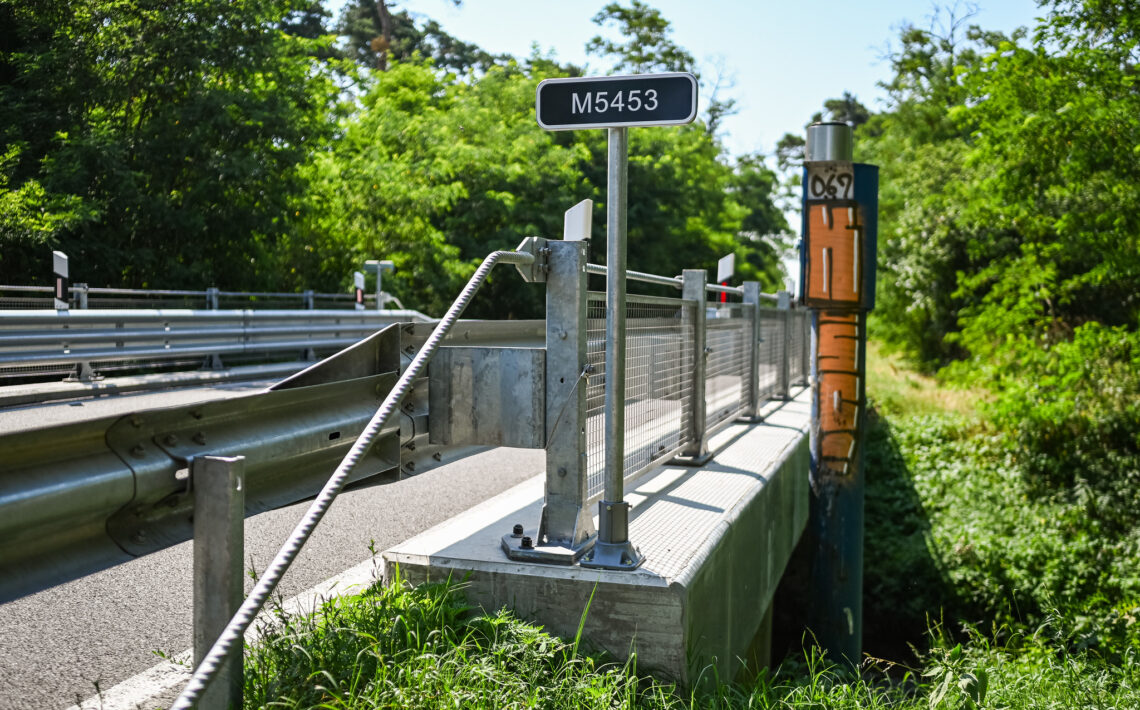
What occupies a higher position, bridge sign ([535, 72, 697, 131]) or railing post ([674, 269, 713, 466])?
bridge sign ([535, 72, 697, 131])

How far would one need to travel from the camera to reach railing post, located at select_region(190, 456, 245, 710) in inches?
97.7

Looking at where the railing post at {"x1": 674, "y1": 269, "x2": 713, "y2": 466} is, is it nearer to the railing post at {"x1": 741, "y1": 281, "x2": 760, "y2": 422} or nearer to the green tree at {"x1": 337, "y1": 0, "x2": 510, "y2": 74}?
the railing post at {"x1": 741, "y1": 281, "x2": 760, "y2": 422}

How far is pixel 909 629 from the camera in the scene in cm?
1099

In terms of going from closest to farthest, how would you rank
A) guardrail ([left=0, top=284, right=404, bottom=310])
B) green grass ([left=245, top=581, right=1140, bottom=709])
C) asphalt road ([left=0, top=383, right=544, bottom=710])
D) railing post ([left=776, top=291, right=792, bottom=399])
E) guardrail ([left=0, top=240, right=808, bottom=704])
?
guardrail ([left=0, top=240, right=808, bottom=704]), green grass ([left=245, top=581, right=1140, bottom=709]), asphalt road ([left=0, top=383, right=544, bottom=710]), railing post ([left=776, top=291, right=792, bottom=399]), guardrail ([left=0, top=284, right=404, bottom=310])

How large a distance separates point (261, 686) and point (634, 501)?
2.53 meters

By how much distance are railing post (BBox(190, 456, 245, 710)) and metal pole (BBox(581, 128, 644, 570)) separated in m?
1.54

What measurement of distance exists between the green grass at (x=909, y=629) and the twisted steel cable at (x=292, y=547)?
543 millimetres

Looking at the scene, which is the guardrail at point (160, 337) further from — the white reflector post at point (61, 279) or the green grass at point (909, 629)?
the green grass at point (909, 629)

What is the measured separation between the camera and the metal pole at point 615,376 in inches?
154

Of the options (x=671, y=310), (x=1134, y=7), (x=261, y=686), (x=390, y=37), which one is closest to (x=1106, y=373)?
(x=1134, y=7)

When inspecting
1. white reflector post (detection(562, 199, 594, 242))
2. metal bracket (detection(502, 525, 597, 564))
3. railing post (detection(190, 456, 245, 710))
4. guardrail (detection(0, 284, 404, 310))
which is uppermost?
white reflector post (detection(562, 199, 594, 242))

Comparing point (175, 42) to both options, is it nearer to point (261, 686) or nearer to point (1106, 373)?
point (1106, 373)

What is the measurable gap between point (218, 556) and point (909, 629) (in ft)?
32.8

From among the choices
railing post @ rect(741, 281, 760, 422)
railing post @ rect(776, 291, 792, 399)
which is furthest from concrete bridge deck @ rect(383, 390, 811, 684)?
railing post @ rect(776, 291, 792, 399)
